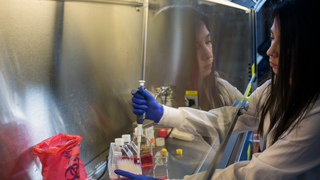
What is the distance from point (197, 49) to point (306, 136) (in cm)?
74

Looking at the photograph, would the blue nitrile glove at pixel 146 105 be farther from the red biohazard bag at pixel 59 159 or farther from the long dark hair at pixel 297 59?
the long dark hair at pixel 297 59

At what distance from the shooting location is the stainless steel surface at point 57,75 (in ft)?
2.19

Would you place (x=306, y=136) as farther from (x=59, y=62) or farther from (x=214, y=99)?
(x=59, y=62)

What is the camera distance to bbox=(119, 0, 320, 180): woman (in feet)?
2.66

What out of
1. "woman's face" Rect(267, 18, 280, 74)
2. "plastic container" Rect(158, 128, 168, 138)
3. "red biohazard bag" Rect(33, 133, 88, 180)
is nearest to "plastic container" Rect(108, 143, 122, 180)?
"red biohazard bag" Rect(33, 133, 88, 180)

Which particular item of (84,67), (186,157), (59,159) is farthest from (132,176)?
(84,67)

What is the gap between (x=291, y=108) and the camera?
37.0 inches

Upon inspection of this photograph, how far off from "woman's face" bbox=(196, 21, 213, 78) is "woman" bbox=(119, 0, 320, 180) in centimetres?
24

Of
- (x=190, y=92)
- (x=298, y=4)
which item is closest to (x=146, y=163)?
(x=190, y=92)

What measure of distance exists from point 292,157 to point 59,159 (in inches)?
35.7

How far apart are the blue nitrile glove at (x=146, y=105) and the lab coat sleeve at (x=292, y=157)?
348 mm

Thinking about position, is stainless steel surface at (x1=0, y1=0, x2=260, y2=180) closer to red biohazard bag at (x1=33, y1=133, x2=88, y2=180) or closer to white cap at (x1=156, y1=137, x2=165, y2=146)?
red biohazard bag at (x1=33, y1=133, x2=88, y2=180)

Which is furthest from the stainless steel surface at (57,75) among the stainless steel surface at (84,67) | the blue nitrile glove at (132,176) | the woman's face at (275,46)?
the woman's face at (275,46)

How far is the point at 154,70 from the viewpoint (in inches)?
57.0
